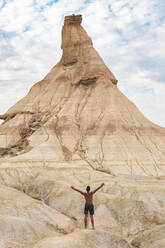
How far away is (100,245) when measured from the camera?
14.5 metres

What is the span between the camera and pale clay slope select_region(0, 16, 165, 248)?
1698 centimetres

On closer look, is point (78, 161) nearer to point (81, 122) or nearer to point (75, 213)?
point (81, 122)

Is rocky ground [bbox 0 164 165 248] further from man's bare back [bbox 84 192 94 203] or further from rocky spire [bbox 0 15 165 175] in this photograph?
rocky spire [bbox 0 15 165 175]

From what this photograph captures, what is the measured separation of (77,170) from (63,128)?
46.8 ft

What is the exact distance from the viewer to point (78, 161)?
43812 mm

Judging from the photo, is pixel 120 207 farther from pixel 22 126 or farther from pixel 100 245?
pixel 22 126

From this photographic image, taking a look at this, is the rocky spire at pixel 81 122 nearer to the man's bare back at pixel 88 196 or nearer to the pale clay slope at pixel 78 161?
the pale clay slope at pixel 78 161

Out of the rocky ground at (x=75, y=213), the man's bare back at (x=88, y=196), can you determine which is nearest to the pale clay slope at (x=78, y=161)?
the rocky ground at (x=75, y=213)

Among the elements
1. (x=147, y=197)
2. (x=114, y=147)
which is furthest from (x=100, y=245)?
(x=114, y=147)

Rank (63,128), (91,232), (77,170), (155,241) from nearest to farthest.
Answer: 1. (91,232)
2. (155,241)
3. (77,170)
4. (63,128)

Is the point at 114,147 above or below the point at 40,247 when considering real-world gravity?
above

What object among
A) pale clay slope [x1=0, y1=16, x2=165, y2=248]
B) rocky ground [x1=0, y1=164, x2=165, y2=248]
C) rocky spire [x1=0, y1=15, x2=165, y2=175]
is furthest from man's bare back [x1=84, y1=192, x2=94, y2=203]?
rocky spire [x1=0, y1=15, x2=165, y2=175]

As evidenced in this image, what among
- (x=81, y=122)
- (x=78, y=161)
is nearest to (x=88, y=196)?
(x=78, y=161)

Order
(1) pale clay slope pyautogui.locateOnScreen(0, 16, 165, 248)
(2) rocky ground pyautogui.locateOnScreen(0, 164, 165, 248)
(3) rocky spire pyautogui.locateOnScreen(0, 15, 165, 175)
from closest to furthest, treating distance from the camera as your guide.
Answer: (2) rocky ground pyautogui.locateOnScreen(0, 164, 165, 248) < (1) pale clay slope pyautogui.locateOnScreen(0, 16, 165, 248) < (3) rocky spire pyautogui.locateOnScreen(0, 15, 165, 175)
